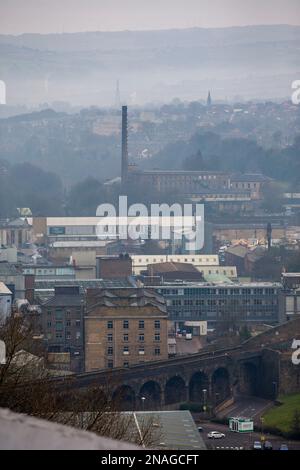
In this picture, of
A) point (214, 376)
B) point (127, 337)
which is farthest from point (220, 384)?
point (127, 337)

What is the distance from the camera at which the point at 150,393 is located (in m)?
14.0

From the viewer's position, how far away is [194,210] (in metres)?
35.2

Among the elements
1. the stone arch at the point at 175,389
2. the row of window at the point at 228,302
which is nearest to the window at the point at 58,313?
the stone arch at the point at 175,389

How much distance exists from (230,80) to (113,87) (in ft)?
14.4

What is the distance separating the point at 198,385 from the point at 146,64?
190 ft

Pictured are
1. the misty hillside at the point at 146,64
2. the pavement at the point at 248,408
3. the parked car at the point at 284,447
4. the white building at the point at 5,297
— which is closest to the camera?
the parked car at the point at 284,447

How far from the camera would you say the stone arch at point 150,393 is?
1372cm

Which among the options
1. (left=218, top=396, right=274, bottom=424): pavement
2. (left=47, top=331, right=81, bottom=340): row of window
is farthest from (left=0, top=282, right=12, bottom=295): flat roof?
(left=218, top=396, right=274, bottom=424): pavement

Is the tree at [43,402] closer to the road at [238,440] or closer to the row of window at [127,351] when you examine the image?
the road at [238,440]

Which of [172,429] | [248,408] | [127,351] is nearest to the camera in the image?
[172,429]

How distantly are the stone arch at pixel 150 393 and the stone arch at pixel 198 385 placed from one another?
1.00 ft

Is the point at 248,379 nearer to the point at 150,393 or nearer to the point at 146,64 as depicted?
the point at 150,393
